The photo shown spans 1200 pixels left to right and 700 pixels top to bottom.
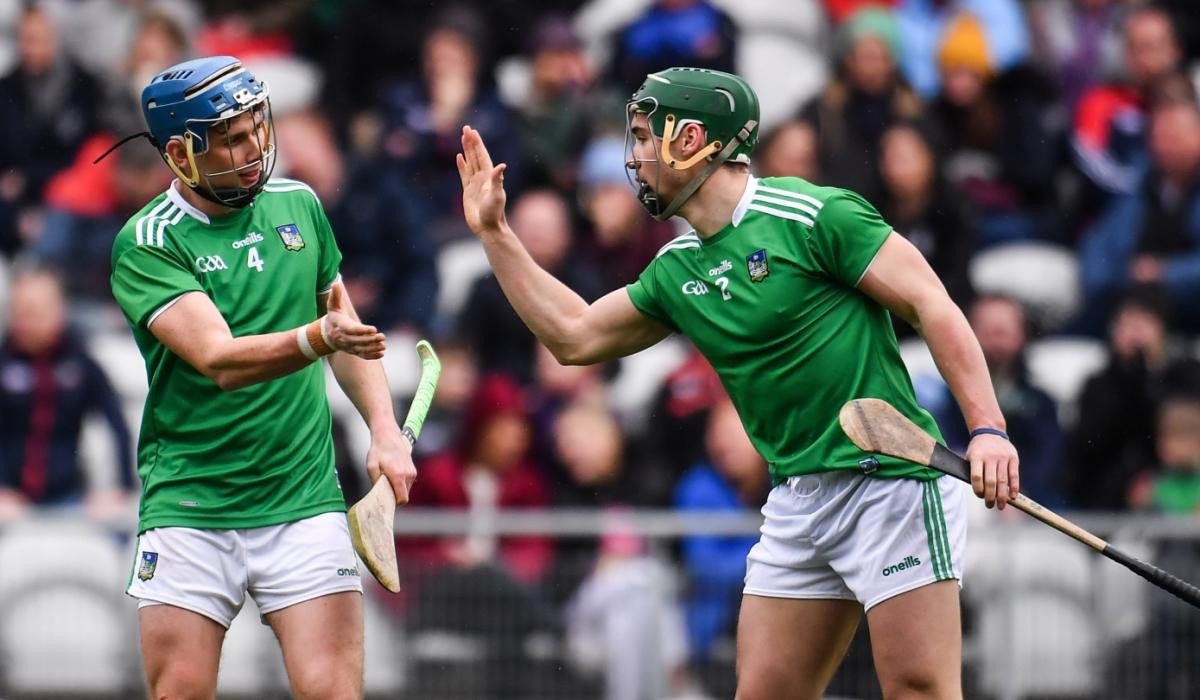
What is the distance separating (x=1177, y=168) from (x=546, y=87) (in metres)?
3.46

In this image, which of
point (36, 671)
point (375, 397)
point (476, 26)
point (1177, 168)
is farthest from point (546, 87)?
point (375, 397)

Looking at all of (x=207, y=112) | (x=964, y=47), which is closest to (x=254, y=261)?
(x=207, y=112)

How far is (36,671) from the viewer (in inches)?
343

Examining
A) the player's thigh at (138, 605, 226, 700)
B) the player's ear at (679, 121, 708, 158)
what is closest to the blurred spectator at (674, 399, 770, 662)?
the player's ear at (679, 121, 708, 158)

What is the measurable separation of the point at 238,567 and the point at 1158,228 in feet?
21.3

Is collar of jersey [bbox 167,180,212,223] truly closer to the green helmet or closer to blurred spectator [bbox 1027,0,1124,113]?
the green helmet

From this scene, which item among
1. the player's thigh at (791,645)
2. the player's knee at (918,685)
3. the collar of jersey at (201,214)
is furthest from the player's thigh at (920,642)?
the collar of jersey at (201,214)

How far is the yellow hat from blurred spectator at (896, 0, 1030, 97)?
0.11 feet

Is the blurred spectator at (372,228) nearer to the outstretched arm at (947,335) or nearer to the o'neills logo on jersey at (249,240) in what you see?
the o'neills logo on jersey at (249,240)

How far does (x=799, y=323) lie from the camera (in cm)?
551

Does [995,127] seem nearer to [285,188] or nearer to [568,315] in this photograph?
[568,315]

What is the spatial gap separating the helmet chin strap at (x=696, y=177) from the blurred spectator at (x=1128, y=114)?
5625mm

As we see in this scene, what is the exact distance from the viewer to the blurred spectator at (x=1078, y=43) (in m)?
11.4

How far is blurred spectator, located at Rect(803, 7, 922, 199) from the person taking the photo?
412 inches
